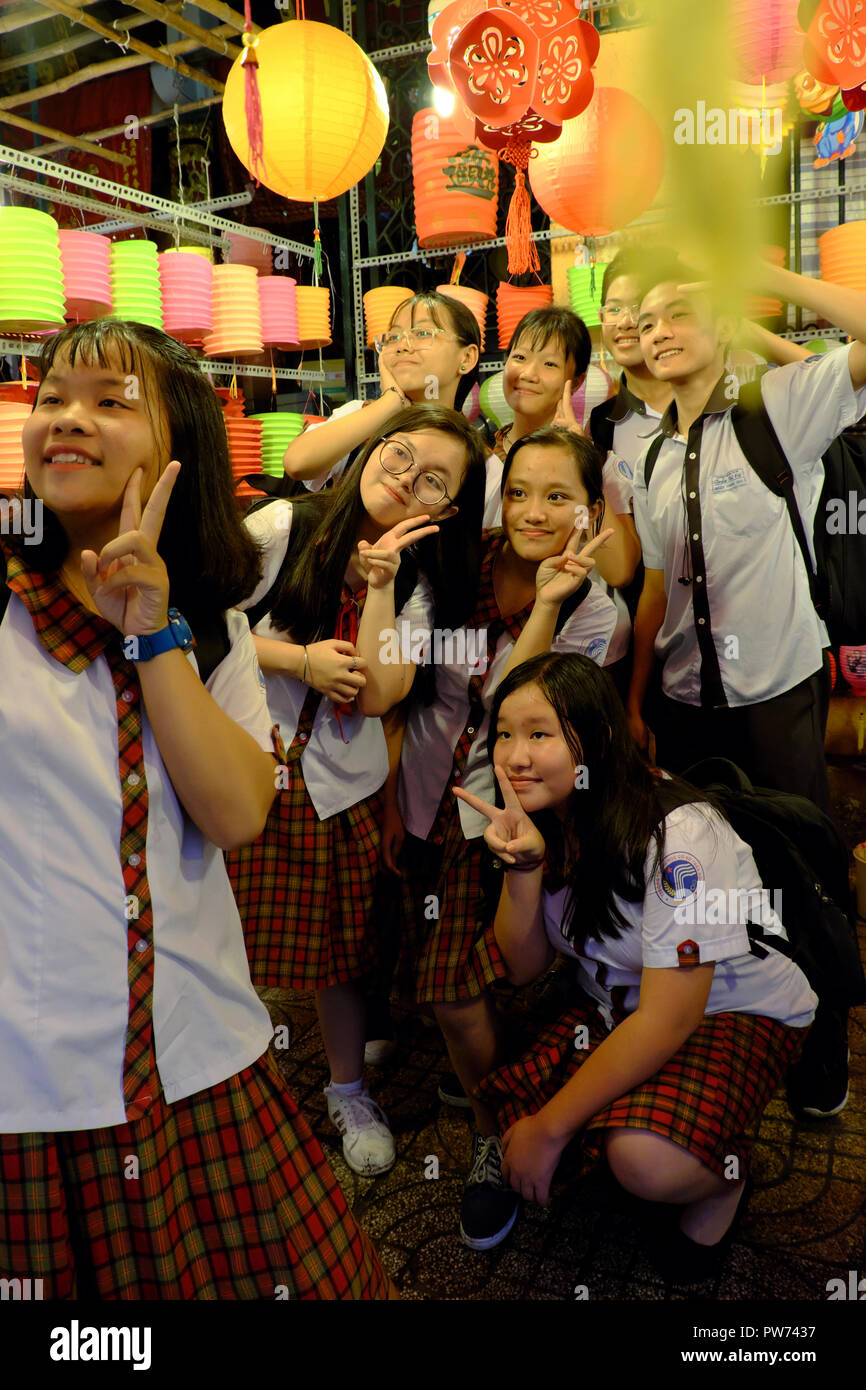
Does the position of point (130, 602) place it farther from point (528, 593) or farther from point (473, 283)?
point (473, 283)

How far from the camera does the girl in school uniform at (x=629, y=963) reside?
1.62m

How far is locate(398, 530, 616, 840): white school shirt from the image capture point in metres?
2.03

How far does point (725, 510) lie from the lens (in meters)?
2.28

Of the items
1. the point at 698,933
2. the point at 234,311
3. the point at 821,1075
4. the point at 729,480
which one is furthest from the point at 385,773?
the point at 234,311

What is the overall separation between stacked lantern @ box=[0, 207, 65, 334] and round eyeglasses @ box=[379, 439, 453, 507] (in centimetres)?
243

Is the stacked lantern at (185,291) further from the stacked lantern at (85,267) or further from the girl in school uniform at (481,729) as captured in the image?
the girl in school uniform at (481,729)

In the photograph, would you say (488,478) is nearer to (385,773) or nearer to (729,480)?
(729,480)

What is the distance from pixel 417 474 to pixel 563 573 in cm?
35

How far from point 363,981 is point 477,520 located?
105cm

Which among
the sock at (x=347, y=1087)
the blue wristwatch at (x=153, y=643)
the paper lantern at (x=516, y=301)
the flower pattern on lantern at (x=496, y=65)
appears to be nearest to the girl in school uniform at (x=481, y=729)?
the sock at (x=347, y=1087)

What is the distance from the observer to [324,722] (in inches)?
77.4

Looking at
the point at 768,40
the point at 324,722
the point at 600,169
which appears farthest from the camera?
the point at 600,169

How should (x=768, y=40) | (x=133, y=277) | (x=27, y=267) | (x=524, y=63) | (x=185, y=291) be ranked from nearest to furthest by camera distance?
(x=768, y=40) → (x=524, y=63) → (x=27, y=267) → (x=133, y=277) → (x=185, y=291)

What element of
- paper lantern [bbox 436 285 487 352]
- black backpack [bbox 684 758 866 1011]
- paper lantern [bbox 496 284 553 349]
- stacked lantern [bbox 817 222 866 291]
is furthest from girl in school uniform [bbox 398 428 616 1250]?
paper lantern [bbox 496 284 553 349]
